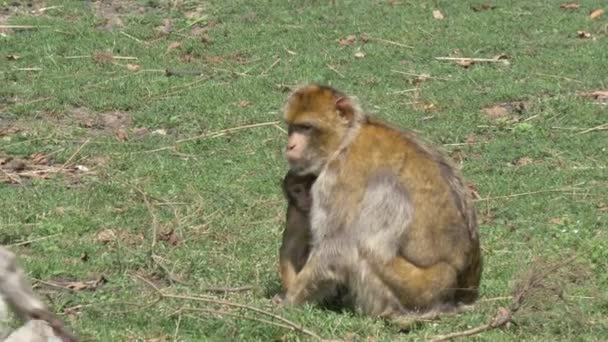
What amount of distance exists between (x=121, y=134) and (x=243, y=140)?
1.23m

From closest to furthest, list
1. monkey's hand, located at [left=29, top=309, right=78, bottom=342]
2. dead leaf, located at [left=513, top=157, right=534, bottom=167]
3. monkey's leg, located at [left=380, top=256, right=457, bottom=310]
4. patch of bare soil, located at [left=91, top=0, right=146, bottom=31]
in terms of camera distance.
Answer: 1. monkey's hand, located at [left=29, top=309, right=78, bottom=342]
2. monkey's leg, located at [left=380, top=256, right=457, bottom=310]
3. dead leaf, located at [left=513, top=157, right=534, bottom=167]
4. patch of bare soil, located at [left=91, top=0, right=146, bottom=31]

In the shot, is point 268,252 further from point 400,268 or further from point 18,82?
point 18,82

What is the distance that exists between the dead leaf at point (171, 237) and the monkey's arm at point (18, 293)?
3976mm

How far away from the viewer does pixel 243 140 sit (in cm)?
1303

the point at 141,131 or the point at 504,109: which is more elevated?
the point at 504,109

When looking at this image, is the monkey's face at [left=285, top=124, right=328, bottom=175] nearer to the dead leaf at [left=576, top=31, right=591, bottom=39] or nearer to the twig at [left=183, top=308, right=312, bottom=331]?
Result: the twig at [left=183, top=308, right=312, bottom=331]

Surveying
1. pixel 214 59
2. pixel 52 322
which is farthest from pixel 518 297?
pixel 214 59

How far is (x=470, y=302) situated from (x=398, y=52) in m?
7.80

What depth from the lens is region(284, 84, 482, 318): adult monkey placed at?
8078 mm

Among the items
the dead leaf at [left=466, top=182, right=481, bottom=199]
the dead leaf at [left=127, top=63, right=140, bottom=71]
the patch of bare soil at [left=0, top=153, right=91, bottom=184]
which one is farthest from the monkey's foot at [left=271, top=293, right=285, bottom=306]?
the dead leaf at [left=127, top=63, right=140, bottom=71]

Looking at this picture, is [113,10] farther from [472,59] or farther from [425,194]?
[425,194]

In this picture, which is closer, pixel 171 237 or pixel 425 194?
pixel 425 194

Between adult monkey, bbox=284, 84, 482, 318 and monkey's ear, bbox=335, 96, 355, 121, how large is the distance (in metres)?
0.13

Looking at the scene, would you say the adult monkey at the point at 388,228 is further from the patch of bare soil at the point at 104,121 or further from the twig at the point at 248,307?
the patch of bare soil at the point at 104,121
